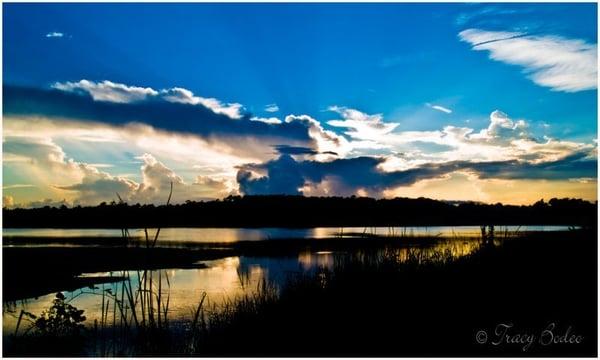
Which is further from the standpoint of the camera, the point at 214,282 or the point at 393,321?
the point at 214,282

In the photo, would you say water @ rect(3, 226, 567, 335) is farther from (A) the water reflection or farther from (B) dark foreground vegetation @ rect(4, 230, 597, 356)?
(B) dark foreground vegetation @ rect(4, 230, 597, 356)

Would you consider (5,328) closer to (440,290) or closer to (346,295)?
(346,295)

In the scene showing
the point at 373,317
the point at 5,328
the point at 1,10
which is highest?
the point at 1,10

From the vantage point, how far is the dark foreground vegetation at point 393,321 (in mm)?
8742

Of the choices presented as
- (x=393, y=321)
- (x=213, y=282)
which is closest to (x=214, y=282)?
(x=213, y=282)

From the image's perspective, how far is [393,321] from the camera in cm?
966

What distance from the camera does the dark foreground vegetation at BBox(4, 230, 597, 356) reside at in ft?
28.7

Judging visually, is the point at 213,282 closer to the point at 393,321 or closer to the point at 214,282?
the point at 214,282

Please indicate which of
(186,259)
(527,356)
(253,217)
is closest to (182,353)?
(527,356)

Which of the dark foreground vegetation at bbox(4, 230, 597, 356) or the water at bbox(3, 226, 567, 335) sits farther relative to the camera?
the water at bbox(3, 226, 567, 335)

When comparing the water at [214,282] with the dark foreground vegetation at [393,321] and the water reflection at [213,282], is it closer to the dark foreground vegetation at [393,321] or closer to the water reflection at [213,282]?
the water reflection at [213,282]

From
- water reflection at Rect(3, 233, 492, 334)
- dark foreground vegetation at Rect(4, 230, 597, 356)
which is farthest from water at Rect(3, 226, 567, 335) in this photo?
dark foreground vegetation at Rect(4, 230, 597, 356)

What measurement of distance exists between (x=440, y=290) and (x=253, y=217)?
90219 millimetres

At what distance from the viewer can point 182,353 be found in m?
9.65
